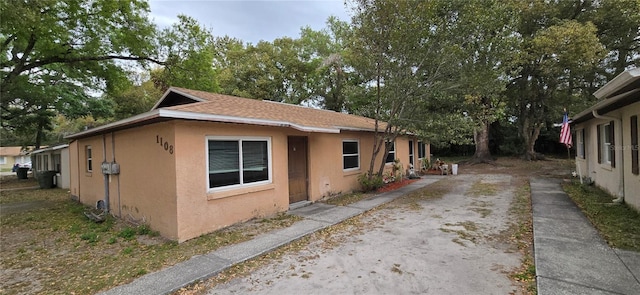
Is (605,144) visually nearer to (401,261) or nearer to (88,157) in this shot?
(401,261)

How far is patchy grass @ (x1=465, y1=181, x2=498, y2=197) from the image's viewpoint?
1020 cm

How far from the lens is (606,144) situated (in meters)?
8.82

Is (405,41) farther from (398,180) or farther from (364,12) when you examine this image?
(398,180)

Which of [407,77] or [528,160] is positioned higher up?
[407,77]

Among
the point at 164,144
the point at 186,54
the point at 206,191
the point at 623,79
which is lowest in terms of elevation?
the point at 206,191

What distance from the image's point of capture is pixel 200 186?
585 centimetres

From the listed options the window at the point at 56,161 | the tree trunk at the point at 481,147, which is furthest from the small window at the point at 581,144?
the window at the point at 56,161

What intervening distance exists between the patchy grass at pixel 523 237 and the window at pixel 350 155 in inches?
208

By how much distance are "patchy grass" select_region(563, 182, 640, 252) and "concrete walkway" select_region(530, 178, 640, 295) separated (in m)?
0.20

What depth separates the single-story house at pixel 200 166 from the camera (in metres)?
5.60

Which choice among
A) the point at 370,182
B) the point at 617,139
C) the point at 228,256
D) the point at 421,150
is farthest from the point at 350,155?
the point at 421,150

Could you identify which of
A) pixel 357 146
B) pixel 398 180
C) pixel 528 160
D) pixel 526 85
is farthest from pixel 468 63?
pixel 528 160

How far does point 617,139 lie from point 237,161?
32.1 ft

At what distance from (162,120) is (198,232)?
2.34 m
